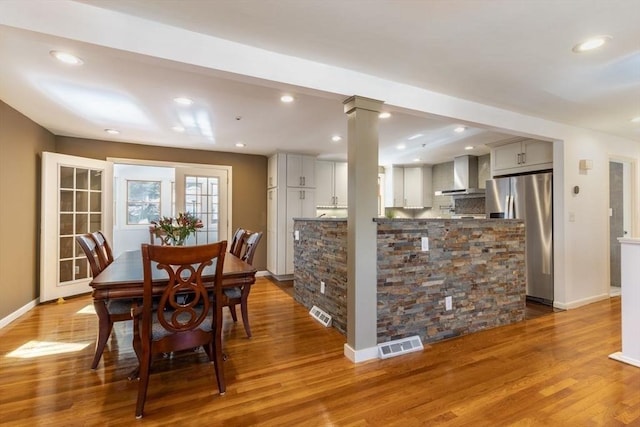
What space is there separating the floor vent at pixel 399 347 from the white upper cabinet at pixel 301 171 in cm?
355

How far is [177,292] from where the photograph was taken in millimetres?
2012

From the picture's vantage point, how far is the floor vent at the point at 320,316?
131 inches

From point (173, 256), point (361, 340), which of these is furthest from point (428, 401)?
point (173, 256)

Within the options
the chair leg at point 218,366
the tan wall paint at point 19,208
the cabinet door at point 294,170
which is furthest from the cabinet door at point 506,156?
the tan wall paint at point 19,208

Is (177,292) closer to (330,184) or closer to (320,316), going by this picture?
(320,316)

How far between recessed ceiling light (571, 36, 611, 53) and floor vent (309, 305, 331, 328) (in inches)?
120

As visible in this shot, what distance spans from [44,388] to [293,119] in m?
3.20

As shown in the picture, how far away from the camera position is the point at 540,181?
4156mm

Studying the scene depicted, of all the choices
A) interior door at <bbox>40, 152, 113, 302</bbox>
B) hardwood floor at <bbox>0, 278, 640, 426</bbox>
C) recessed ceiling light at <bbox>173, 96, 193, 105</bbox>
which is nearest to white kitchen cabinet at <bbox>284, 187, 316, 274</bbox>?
hardwood floor at <bbox>0, 278, 640, 426</bbox>

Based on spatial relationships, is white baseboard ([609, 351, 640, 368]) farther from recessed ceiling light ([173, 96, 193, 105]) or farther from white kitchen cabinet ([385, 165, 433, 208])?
recessed ceiling light ([173, 96, 193, 105])

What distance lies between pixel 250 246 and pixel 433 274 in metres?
1.80

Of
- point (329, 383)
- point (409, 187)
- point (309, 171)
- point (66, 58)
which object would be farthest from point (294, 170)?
point (329, 383)

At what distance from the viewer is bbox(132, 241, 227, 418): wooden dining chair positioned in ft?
6.03

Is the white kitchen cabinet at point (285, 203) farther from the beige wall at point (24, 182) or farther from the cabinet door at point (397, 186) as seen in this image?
the cabinet door at point (397, 186)
